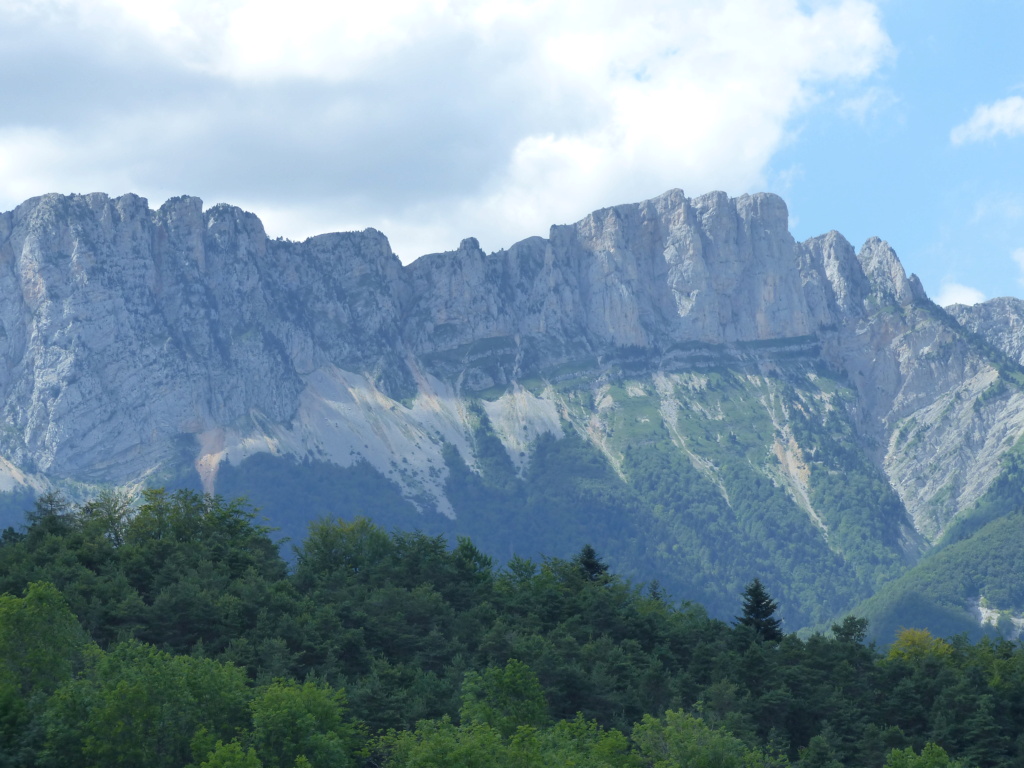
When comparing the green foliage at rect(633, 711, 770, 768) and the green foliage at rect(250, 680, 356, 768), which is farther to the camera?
the green foliage at rect(633, 711, 770, 768)

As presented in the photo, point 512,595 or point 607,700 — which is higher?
point 512,595

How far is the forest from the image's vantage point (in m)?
86.9

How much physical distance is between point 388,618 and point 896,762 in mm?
46500

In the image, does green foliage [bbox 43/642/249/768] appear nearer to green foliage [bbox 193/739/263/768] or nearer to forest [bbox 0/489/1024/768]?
forest [bbox 0/489/1024/768]

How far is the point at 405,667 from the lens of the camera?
389ft

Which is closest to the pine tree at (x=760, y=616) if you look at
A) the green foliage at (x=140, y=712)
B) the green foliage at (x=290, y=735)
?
the green foliage at (x=290, y=735)

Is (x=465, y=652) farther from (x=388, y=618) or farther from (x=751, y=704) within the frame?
(x=751, y=704)

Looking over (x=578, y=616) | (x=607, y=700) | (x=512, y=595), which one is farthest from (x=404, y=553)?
(x=607, y=700)

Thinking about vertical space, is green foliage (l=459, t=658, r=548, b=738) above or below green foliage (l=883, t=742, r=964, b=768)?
above

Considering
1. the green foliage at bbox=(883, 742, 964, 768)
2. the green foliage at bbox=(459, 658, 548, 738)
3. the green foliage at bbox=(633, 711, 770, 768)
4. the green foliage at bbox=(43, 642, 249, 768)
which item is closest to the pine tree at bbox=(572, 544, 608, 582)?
the green foliage at bbox=(459, 658, 548, 738)

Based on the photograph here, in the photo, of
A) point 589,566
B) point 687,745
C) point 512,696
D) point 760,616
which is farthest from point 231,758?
point 589,566

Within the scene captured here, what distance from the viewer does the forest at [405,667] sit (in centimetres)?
8694

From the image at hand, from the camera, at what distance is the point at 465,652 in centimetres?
12975

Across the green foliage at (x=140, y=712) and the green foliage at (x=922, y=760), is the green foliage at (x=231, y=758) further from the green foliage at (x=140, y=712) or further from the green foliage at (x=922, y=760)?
the green foliage at (x=922, y=760)
